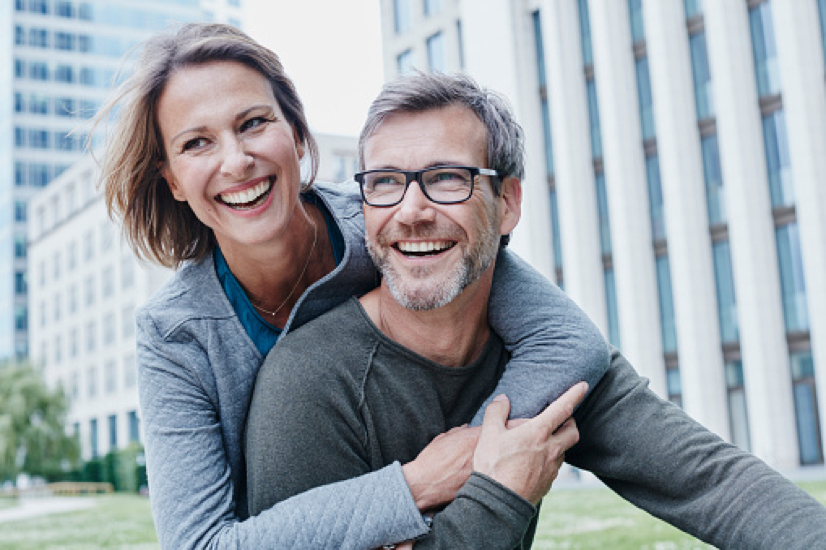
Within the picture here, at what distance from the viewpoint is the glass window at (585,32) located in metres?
27.0

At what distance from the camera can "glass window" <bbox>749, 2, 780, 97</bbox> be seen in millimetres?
22484

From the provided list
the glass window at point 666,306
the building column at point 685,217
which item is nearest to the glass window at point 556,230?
the glass window at point 666,306

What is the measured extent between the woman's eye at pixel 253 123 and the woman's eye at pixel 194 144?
0.43 feet

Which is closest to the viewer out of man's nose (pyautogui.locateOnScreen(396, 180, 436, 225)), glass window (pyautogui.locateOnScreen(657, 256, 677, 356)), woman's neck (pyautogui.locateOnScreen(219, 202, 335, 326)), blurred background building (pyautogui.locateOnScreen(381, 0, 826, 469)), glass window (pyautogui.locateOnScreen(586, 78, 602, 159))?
man's nose (pyautogui.locateOnScreen(396, 180, 436, 225))

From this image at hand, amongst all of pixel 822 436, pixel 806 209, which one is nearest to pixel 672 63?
pixel 806 209

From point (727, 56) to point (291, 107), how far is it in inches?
848

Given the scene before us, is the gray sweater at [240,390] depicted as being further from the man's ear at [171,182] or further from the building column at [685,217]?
the building column at [685,217]

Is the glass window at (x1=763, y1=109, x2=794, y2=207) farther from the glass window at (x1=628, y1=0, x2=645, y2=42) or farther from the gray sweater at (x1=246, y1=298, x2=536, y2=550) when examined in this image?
the gray sweater at (x1=246, y1=298, x2=536, y2=550)

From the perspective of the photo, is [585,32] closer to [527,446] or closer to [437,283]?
[437,283]

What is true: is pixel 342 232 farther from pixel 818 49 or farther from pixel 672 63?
pixel 672 63

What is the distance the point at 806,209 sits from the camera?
21.3 meters

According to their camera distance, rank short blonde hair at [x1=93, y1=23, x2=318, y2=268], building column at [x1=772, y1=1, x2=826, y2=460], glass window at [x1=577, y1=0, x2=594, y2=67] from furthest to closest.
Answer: glass window at [x1=577, y1=0, x2=594, y2=67] → building column at [x1=772, y1=1, x2=826, y2=460] → short blonde hair at [x1=93, y1=23, x2=318, y2=268]

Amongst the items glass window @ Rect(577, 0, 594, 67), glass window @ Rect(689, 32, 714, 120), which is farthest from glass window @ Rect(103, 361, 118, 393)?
glass window @ Rect(689, 32, 714, 120)

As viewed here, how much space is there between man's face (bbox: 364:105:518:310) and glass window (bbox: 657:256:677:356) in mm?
22456
